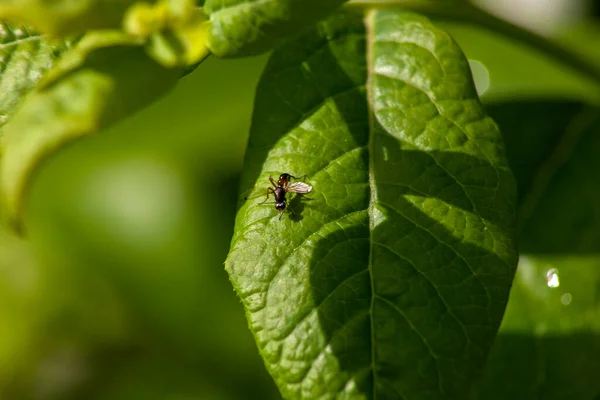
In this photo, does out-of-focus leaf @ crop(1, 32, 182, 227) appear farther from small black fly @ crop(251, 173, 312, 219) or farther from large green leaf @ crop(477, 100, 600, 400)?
large green leaf @ crop(477, 100, 600, 400)

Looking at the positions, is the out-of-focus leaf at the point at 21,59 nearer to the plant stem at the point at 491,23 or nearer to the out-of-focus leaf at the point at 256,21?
the out-of-focus leaf at the point at 256,21

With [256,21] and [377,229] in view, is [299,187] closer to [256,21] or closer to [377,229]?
[377,229]

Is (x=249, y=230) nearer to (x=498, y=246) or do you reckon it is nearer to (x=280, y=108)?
(x=280, y=108)

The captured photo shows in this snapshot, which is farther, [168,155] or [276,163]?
[168,155]

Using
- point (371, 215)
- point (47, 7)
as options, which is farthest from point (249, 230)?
point (47, 7)

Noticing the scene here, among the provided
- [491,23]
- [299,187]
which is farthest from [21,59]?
[491,23]

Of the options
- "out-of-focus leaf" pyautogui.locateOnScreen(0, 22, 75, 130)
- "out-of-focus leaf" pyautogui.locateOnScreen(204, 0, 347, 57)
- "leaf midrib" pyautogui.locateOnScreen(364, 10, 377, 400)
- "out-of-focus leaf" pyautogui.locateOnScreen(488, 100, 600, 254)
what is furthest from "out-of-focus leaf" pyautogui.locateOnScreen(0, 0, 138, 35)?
"out-of-focus leaf" pyautogui.locateOnScreen(488, 100, 600, 254)
